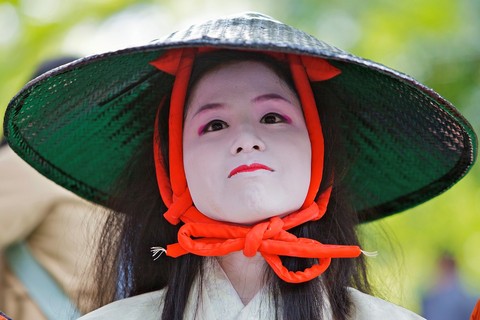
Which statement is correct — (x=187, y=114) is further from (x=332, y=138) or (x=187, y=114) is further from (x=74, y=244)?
(x=74, y=244)

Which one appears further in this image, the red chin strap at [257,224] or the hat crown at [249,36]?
the red chin strap at [257,224]

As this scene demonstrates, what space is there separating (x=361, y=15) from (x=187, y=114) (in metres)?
3.57

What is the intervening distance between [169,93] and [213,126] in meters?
0.24

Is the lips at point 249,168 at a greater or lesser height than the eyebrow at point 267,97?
lesser

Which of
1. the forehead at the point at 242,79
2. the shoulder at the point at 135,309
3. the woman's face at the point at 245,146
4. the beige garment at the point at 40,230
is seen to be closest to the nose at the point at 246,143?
the woman's face at the point at 245,146

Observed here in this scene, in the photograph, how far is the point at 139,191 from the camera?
2.44m

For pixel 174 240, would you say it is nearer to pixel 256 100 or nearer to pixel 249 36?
pixel 256 100

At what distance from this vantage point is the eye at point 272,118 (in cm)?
214

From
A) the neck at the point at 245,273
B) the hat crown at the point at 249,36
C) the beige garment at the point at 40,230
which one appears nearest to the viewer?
the hat crown at the point at 249,36

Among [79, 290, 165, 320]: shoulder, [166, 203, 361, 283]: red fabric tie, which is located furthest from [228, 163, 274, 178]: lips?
[79, 290, 165, 320]: shoulder

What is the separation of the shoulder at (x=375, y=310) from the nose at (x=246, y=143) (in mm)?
418

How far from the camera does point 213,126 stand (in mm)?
2150

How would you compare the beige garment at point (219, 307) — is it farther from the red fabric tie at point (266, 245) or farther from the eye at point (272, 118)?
the eye at point (272, 118)

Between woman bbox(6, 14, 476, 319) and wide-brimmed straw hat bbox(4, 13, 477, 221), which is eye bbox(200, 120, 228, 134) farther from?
wide-brimmed straw hat bbox(4, 13, 477, 221)
